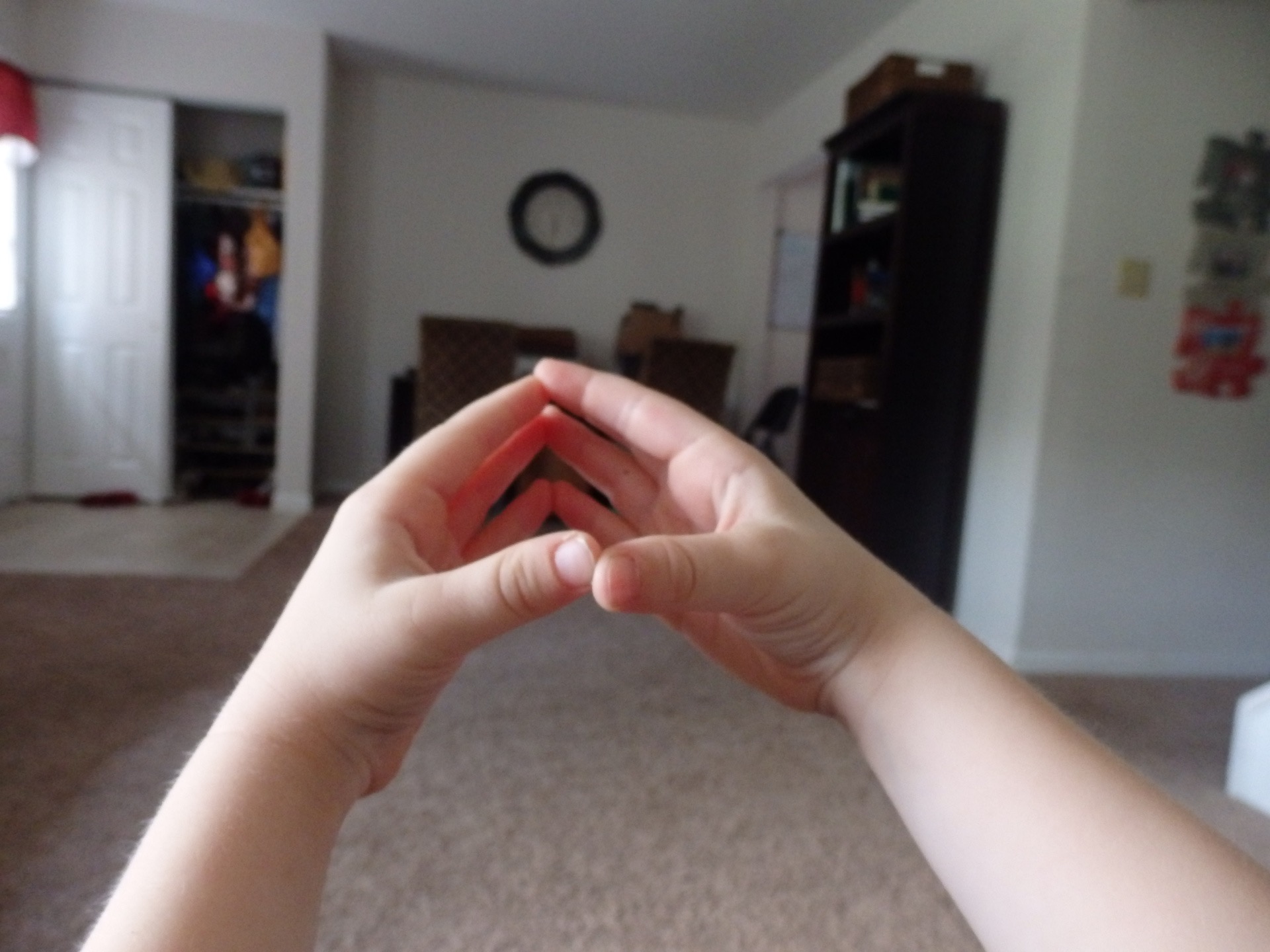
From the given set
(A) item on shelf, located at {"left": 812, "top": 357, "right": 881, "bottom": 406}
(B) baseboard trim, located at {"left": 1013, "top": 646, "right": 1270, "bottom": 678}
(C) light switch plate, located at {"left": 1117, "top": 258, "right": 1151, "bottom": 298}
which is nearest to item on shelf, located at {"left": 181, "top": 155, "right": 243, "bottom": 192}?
(A) item on shelf, located at {"left": 812, "top": 357, "right": 881, "bottom": 406}

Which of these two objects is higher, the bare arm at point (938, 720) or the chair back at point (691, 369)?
the chair back at point (691, 369)

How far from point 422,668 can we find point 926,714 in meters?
0.27

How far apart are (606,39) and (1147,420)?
2998 mm

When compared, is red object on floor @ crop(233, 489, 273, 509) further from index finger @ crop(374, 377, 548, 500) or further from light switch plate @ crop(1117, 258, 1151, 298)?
index finger @ crop(374, 377, 548, 500)

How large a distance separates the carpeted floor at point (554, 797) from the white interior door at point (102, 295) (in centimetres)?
219

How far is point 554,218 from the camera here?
504 centimetres

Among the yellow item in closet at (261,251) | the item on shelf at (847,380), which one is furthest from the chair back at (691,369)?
the yellow item in closet at (261,251)

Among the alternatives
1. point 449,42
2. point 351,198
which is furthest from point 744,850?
point 351,198

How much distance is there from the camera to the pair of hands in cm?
36

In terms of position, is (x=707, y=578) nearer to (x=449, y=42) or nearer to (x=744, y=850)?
(x=744, y=850)

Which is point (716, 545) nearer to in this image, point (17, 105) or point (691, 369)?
point (691, 369)

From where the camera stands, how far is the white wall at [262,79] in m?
3.99

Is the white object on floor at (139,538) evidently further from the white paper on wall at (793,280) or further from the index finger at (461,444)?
the white paper on wall at (793,280)

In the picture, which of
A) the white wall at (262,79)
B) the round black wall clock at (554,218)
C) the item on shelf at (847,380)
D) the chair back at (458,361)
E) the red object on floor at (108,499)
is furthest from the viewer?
the round black wall clock at (554,218)
